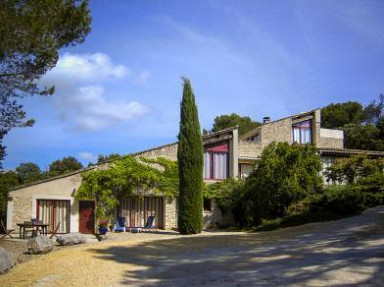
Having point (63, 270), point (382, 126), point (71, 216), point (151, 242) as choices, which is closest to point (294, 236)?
point (151, 242)

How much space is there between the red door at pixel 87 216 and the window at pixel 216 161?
744 cm

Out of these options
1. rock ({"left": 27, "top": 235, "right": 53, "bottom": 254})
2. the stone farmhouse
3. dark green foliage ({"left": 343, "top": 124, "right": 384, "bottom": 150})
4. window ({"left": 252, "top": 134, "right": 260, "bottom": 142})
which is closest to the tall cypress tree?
the stone farmhouse

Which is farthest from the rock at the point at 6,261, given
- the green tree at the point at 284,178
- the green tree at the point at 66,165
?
the green tree at the point at 66,165

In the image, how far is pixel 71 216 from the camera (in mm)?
25656

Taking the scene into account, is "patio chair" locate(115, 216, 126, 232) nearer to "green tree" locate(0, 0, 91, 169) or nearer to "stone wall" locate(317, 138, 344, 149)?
"green tree" locate(0, 0, 91, 169)

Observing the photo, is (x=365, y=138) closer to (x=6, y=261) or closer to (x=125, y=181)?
(x=125, y=181)

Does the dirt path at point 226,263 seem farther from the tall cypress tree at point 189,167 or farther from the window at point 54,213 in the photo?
the window at point 54,213

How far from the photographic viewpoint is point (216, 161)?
30.6m

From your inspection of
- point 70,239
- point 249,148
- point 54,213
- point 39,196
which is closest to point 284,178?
point 249,148

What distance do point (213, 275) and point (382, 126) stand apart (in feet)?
122

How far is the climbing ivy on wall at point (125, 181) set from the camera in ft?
85.5

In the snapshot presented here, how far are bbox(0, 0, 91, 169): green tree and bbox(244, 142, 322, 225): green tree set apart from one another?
11.5m

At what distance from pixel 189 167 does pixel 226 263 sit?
1190 centimetres

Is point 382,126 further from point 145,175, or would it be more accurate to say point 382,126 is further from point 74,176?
point 74,176
